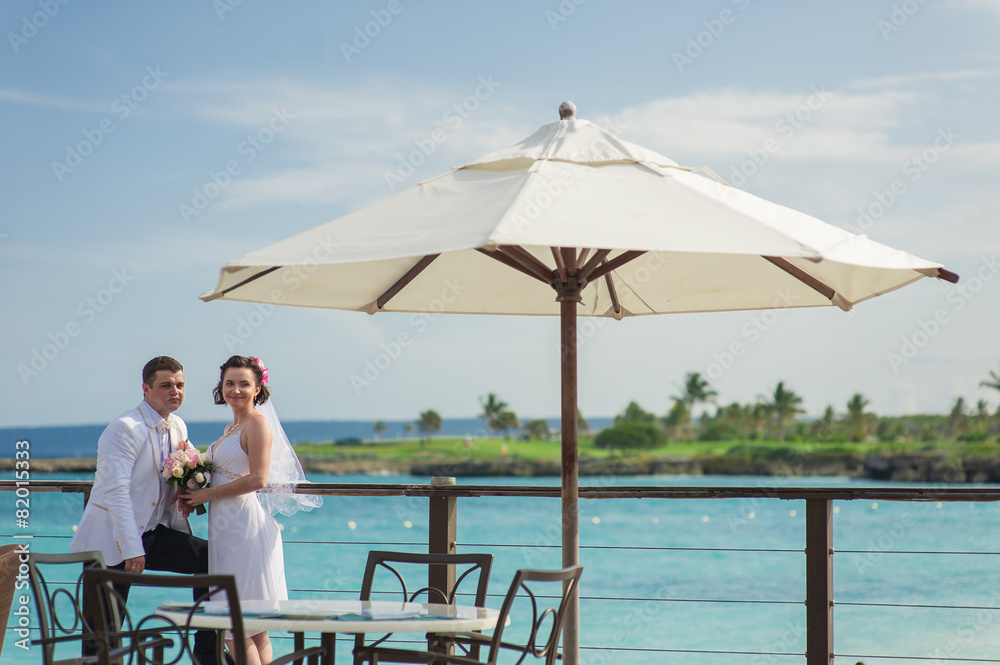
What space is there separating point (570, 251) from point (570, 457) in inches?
31.2

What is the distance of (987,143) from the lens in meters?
31.1

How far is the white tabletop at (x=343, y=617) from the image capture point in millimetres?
2951

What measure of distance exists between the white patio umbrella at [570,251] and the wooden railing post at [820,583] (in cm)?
89

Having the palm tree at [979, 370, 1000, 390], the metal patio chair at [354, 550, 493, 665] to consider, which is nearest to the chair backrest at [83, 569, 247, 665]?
the metal patio chair at [354, 550, 493, 665]

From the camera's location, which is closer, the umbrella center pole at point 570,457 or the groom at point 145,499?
the umbrella center pole at point 570,457

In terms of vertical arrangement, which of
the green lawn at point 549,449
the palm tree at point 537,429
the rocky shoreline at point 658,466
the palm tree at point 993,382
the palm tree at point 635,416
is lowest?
the rocky shoreline at point 658,466

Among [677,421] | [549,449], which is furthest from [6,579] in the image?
[677,421]

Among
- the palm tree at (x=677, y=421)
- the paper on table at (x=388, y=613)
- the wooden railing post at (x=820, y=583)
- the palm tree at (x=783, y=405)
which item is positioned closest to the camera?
the paper on table at (x=388, y=613)

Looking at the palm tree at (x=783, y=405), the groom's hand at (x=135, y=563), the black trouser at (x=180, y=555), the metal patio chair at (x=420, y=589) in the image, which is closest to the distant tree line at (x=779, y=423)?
the palm tree at (x=783, y=405)

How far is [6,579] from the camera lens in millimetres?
3285

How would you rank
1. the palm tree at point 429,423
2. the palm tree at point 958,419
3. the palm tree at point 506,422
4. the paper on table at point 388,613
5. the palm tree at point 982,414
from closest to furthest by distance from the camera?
the paper on table at point 388,613 → the palm tree at point 982,414 → the palm tree at point 958,419 → the palm tree at point 506,422 → the palm tree at point 429,423

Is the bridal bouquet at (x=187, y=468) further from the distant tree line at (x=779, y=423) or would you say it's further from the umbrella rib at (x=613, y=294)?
the distant tree line at (x=779, y=423)

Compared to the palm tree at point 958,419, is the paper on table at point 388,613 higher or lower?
higher

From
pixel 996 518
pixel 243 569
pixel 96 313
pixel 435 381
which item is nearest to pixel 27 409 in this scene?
pixel 96 313
